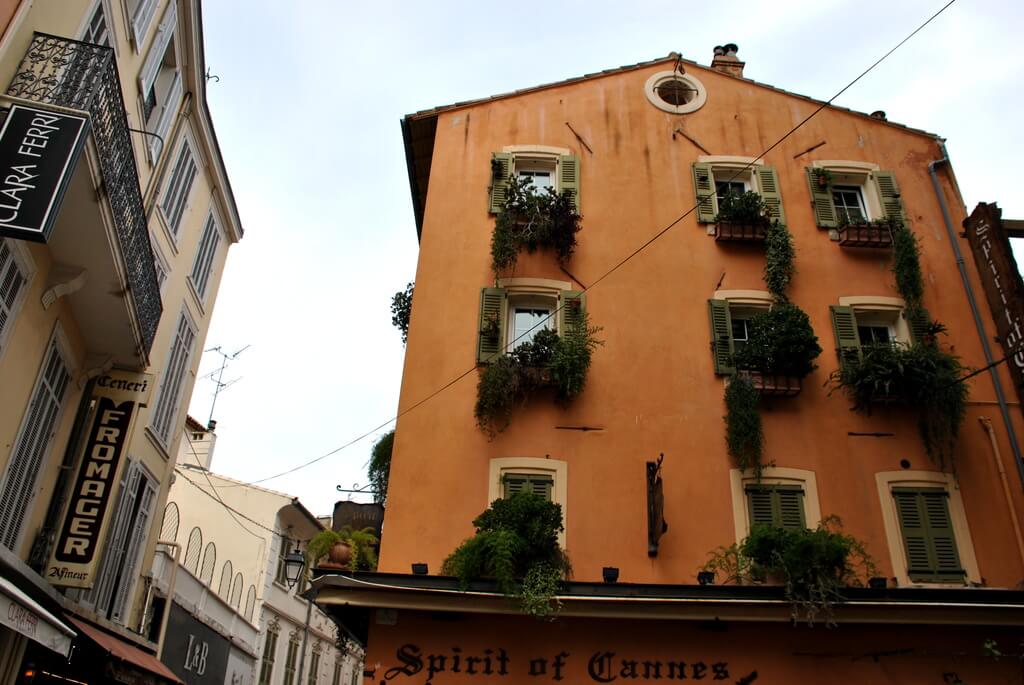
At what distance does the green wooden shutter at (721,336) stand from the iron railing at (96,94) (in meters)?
8.37

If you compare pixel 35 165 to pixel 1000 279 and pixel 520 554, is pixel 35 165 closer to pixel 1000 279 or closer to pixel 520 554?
pixel 520 554

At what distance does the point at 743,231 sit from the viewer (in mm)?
Answer: 13836

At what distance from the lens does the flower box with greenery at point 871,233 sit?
13.9 metres

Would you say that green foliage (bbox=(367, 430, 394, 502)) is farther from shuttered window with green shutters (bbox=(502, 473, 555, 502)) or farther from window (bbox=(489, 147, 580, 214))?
window (bbox=(489, 147, 580, 214))

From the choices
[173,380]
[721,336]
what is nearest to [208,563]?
[173,380]

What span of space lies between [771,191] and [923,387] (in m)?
4.41

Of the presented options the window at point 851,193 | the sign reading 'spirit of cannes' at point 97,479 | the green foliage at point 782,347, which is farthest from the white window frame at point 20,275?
the window at point 851,193

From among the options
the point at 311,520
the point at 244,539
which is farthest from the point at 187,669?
the point at 311,520

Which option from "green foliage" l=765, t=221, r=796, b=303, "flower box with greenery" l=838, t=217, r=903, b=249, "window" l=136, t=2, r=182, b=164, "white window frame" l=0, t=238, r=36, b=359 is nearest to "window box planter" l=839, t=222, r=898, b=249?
"flower box with greenery" l=838, t=217, r=903, b=249

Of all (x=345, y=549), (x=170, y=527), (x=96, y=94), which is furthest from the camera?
(x=170, y=527)

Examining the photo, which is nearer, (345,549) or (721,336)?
(345,549)

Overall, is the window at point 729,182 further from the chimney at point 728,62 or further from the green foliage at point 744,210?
the chimney at point 728,62

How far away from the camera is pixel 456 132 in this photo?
1545 centimetres

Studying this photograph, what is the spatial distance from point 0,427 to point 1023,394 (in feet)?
44.8
